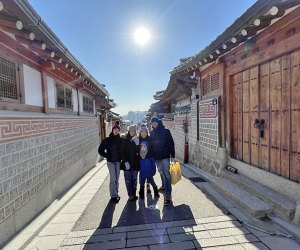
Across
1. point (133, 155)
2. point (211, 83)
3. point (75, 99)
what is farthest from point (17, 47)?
point (211, 83)

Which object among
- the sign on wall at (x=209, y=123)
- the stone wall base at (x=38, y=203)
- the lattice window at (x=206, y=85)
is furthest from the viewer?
the lattice window at (x=206, y=85)

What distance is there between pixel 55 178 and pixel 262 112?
5.15 m

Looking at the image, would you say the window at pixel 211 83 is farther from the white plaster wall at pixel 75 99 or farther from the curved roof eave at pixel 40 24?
the white plaster wall at pixel 75 99

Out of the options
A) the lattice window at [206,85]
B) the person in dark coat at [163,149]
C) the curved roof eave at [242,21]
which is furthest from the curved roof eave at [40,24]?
the lattice window at [206,85]

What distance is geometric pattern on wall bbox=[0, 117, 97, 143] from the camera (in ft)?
10.9

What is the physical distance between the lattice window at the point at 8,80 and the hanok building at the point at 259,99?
4.24 metres

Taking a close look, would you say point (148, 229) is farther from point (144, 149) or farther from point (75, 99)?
point (75, 99)

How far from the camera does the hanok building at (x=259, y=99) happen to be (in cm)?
369

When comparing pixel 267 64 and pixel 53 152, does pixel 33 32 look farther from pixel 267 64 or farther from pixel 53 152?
pixel 267 64

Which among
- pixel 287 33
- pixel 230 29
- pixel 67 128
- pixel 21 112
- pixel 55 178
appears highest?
pixel 230 29

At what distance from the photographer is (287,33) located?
3.75 m

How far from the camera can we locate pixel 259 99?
15.6 feet

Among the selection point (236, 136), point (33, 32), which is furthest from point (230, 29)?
point (33, 32)

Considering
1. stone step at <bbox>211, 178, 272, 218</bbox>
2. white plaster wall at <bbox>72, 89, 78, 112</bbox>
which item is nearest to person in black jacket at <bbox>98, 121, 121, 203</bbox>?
stone step at <bbox>211, 178, 272, 218</bbox>
